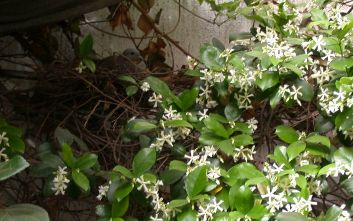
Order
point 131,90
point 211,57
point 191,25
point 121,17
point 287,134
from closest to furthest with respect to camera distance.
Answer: point 287,134 → point 211,57 → point 131,90 → point 121,17 → point 191,25

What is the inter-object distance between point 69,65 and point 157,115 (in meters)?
0.40

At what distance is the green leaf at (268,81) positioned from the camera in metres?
1.24

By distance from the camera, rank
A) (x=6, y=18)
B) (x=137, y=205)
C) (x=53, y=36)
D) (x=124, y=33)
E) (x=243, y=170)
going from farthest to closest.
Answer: (x=124, y=33) < (x=53, y=36) < (x=6, y=18) < (x=137, y=205) < (x=243, y=170)

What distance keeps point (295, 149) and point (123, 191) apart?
381 mm

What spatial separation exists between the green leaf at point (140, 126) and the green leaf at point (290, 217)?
1.25 feet

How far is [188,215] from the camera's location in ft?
3.68

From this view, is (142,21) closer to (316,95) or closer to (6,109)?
(6,109)

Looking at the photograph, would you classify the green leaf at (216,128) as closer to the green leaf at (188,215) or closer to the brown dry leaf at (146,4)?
the green leaf at (188,215)

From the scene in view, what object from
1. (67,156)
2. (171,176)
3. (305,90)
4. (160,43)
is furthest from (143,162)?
(160,43)

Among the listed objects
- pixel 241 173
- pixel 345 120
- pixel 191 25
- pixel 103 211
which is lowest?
pixel 103 211

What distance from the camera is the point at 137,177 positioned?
1.18m

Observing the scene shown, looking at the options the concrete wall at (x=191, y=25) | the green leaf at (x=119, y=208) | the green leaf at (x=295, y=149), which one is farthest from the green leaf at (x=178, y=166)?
the concrete wall at (x=191, y=25)

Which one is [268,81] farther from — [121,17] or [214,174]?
[121,17]

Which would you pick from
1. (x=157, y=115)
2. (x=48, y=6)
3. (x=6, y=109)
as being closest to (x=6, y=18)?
(x=48, y=6)
